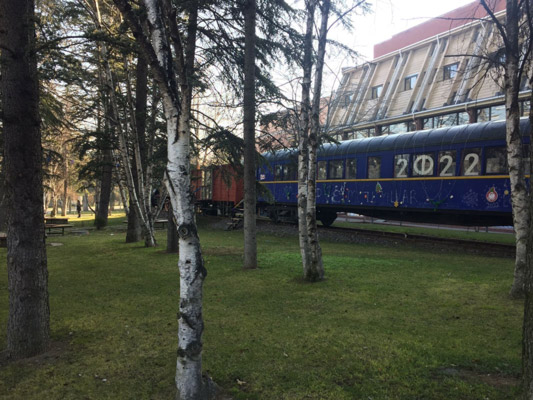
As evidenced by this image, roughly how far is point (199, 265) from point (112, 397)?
144 cm

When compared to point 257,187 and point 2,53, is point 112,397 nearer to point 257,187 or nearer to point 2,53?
point 2,53

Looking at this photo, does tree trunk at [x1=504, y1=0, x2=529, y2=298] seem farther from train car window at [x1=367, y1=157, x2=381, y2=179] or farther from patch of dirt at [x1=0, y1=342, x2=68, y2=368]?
train car window at [x1=367, y1=157, x2=381, y2=179]

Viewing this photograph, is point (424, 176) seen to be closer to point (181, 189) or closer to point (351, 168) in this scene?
point (351, 168)

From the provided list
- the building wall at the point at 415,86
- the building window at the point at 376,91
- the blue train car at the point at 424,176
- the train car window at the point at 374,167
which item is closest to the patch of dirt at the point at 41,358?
the blue train car at the point at 424,176

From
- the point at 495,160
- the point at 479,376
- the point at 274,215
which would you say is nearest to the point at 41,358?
the point at 479,376

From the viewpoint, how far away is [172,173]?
3.07 m

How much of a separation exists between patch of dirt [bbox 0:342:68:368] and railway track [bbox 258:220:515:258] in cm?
1072

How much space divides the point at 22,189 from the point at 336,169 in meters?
13.3

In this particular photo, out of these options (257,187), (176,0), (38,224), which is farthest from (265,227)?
(38,224)

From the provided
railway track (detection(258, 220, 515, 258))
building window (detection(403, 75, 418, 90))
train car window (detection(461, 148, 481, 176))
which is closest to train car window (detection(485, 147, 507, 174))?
train car window (detection(461, 148, 481, 176))

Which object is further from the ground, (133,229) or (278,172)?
(278,172)

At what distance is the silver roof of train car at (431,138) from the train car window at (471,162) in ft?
1.20

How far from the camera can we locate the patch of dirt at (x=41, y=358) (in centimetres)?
399

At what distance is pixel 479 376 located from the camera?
11.7 ft
